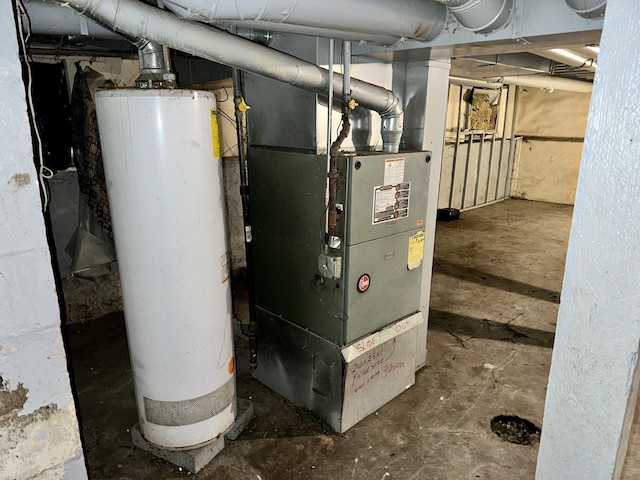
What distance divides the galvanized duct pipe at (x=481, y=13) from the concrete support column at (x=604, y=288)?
1.03 metres

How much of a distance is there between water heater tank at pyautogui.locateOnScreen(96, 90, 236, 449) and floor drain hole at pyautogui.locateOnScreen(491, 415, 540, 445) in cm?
145

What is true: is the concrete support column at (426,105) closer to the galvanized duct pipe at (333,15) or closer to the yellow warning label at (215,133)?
the galvanized duct pipe at (333,15)

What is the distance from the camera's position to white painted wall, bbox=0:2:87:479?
3.72 ft

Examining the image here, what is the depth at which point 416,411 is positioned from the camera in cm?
263

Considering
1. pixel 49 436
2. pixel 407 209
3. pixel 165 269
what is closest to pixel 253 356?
pixel 165 269

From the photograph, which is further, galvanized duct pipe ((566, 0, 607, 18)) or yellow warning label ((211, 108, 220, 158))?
yellow warning label ((211, 108, 220, 158))

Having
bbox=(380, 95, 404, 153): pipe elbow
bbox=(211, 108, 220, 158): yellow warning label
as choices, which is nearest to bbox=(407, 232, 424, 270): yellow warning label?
bbox=(380, 95, 404, 153): pipe elbow

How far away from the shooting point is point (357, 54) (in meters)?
2.33

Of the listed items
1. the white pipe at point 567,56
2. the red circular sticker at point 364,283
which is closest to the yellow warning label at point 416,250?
the red circular sticker at point 364,283

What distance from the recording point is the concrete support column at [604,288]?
72cm

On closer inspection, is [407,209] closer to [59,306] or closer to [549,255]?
[59,306]

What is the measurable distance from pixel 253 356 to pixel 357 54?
5.77 feet

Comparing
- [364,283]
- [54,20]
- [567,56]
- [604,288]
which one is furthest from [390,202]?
[567,56]

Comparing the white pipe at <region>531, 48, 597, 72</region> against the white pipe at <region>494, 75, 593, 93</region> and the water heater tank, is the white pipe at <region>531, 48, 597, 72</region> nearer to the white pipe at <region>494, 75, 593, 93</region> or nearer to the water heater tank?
the white pipe at <region>494, 75, 593, 93</region>
